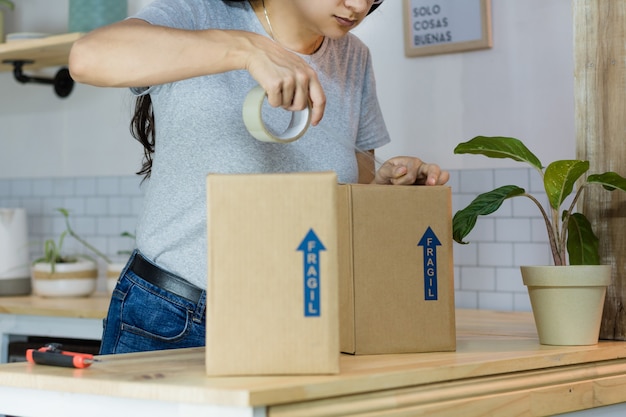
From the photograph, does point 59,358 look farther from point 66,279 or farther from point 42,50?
point 42,50

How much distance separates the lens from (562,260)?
1.74 metres

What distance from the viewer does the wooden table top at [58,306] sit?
282 centimetres

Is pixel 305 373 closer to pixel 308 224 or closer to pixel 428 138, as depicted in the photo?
pixel 308 224

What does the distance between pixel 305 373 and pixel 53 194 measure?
279 cm

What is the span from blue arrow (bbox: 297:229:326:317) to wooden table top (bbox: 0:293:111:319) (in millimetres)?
1664

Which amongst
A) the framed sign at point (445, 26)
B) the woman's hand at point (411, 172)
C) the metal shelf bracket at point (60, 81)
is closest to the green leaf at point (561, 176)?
the woman's hand at point (411, 172)

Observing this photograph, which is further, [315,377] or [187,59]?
[187,59]

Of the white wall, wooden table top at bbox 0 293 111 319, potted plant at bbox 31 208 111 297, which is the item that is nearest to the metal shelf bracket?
potted plant at bbox 31 208 111 297

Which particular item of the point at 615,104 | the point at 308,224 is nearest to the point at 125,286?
the point at 308,224

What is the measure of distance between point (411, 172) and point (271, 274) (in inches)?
21.5

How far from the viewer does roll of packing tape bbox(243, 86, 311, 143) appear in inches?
53.4

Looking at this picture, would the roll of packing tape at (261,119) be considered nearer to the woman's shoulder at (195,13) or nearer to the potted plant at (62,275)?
the woman's shoulder at (195,13)

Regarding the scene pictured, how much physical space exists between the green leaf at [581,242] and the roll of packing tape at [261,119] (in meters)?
0.68

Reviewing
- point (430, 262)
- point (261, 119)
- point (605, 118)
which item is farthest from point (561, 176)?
point (261, 119)
